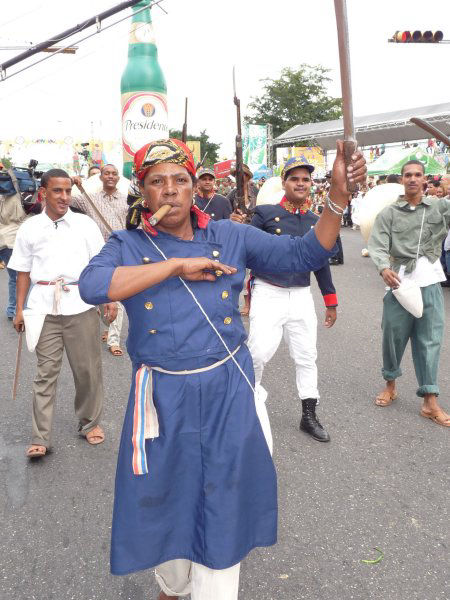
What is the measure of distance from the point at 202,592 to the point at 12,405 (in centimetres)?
325

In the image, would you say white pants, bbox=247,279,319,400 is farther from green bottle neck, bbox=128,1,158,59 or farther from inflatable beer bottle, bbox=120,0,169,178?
green bottle neck, bbox=128,1,158,59

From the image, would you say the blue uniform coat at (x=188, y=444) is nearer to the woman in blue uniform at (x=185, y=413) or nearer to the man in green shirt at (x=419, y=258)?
the woman in blue uniform at (x=185, y=413)

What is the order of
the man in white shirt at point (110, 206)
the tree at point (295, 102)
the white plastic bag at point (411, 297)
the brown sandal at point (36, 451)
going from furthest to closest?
the tree at point (295, 102), the man in white shirt at point (110, 206), the white plastic bag at point (411, 297), the brown sandal at point (36, 451)

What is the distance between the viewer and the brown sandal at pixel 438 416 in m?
3.91

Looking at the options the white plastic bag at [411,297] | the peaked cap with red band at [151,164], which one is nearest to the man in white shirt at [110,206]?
the white plastic bag at [411,297]

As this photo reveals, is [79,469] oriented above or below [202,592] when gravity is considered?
below

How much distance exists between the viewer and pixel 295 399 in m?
4.51

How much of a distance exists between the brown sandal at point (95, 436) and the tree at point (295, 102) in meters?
44.7

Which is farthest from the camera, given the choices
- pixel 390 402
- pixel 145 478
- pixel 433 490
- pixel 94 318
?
pixel 390 402

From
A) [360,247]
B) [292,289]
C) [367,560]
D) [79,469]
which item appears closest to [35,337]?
[79,469]

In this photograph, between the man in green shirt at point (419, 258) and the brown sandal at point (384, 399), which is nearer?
the man in green shirt at point (419, 258)

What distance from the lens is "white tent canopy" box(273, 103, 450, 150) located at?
26.1m

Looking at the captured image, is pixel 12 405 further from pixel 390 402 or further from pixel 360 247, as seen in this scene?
pixel 360 247

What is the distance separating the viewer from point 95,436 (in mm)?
Result: 3797
